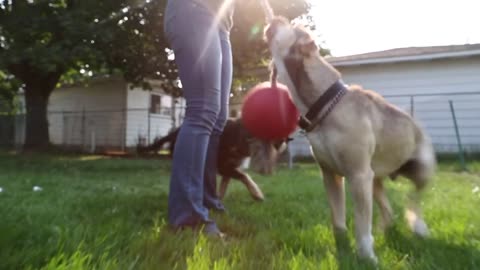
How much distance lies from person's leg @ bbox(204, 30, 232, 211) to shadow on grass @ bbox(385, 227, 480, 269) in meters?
1.38

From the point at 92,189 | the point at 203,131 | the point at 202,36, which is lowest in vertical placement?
the point at 92,189

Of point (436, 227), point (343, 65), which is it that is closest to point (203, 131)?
point (436, 227)

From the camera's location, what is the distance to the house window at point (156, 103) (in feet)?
83.3

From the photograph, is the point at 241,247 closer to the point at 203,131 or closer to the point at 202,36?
the point at 203,131

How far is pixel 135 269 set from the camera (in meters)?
1.83

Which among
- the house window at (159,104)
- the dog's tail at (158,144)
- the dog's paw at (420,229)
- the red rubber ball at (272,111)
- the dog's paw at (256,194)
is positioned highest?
the house window at (159,104)

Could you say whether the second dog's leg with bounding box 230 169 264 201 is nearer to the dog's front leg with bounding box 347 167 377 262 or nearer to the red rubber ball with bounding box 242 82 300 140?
the red rubber ball with bounding box 242 82 300 140

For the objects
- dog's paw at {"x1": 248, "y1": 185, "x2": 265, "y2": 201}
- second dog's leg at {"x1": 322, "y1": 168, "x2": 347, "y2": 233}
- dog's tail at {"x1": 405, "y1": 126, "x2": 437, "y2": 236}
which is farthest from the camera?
dog's paw at {"x1": 248, "y1": 185, "x2": 265, "y2": 201}

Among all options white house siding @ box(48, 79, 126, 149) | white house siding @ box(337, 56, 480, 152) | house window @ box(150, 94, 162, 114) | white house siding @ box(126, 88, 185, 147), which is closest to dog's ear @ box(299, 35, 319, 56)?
white house siding @ box(337, 56, 480, 152)

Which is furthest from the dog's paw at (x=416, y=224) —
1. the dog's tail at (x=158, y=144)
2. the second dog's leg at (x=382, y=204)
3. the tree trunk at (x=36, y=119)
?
the tree trunk at (x=36, y=119)

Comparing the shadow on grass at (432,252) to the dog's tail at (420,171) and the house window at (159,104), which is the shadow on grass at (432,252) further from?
the house window at (159,104)

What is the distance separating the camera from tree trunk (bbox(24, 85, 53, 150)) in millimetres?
17750

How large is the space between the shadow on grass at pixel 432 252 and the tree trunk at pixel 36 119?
17.3m

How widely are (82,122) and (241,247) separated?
24.0m
